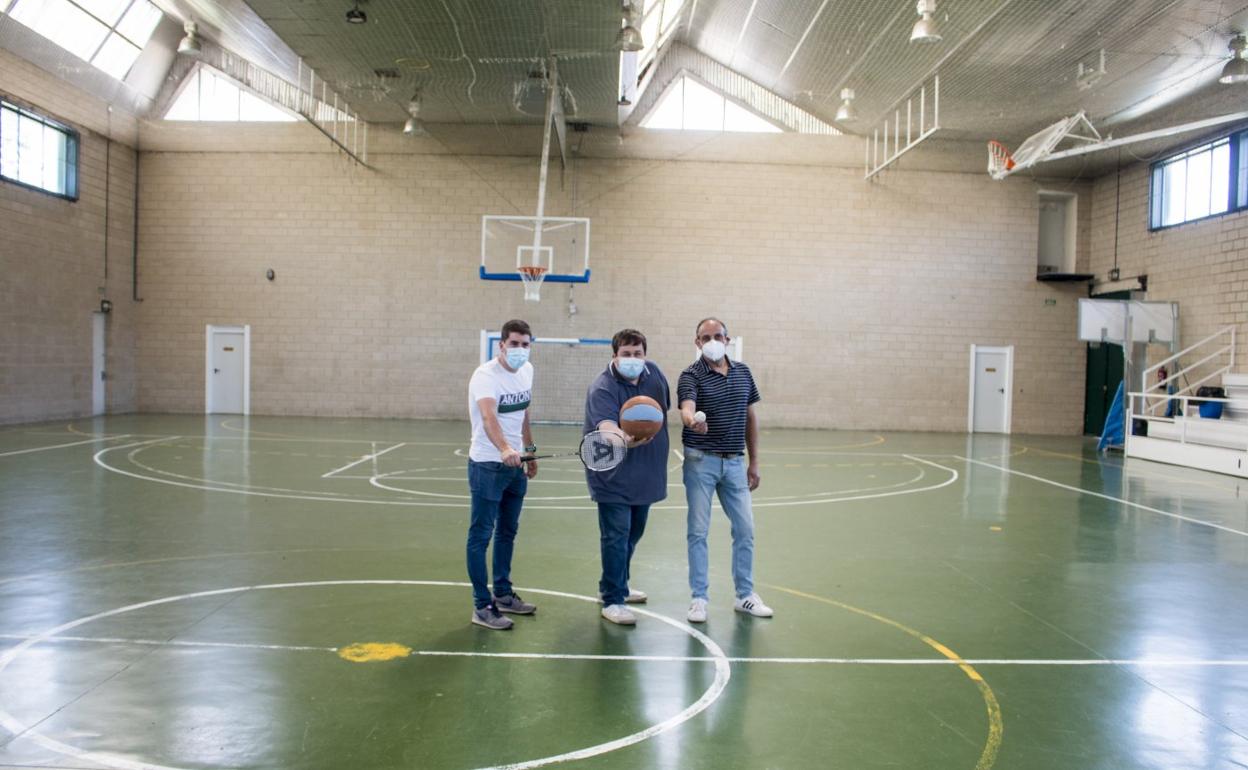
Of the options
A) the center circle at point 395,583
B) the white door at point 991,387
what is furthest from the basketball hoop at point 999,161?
the center circle at point 395,583

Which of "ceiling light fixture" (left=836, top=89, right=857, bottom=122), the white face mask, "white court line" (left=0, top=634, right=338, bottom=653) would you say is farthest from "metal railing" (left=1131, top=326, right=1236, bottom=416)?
"white court line" (left=0, top=634, right=338, bottom=653)

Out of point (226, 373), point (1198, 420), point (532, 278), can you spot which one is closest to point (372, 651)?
point (532, 278)

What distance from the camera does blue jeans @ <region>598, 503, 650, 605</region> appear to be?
17.3 ft

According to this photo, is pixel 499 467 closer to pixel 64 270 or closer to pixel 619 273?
pixel 619 273

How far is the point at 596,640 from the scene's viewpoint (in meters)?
5.04

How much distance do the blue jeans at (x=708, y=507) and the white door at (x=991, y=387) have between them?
1939 centimetres

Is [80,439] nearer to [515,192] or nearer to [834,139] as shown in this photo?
[515,192]

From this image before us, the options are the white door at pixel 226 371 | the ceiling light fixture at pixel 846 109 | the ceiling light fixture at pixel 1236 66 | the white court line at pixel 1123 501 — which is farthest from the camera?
the white door at pixel 226 371

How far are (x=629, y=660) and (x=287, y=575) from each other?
123 inches

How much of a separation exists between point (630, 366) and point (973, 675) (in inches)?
106

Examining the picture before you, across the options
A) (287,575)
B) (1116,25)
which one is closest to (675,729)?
(287,575)

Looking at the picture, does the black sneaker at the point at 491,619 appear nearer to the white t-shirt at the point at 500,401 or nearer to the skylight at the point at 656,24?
the white t-shirt at the point at 500,401

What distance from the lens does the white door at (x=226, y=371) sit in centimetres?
2286

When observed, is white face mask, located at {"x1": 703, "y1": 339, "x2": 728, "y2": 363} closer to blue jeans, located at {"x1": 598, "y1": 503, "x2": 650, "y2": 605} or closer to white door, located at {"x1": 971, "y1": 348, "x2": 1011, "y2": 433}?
blue jeans, located at {"x1": 598, "y1": 503, "x2": 650, "y2": 605}
